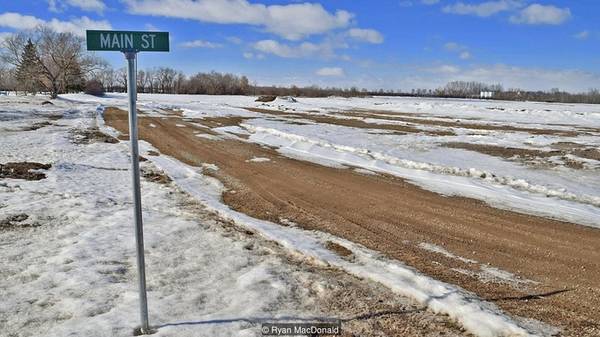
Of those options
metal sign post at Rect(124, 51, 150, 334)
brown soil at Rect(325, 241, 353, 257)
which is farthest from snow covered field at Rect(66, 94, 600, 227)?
metal sign post at Rect(124, 51, 150, 334)

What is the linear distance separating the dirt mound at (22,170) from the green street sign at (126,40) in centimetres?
778

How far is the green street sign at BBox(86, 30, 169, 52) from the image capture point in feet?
10.6

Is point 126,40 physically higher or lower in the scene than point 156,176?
higher

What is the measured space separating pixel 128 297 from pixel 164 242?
167cm

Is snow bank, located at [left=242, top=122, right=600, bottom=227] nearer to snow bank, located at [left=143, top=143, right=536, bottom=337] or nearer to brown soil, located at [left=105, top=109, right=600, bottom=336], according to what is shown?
brown soil, located at [left=105, top=109, right=600, bottom=336]

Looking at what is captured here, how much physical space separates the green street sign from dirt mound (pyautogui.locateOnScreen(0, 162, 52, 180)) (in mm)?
7780

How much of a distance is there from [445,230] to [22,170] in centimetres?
908

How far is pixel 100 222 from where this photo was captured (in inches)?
270

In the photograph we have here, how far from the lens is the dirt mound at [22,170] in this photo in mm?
9922

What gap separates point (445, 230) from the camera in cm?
695

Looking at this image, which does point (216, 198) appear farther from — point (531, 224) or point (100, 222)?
point (531, 224)

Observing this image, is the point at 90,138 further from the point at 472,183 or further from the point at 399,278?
the point at 399,278

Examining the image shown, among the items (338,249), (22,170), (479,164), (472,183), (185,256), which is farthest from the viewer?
(479,164)

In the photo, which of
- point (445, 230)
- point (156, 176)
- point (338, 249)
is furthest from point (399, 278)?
point (156, 176)
